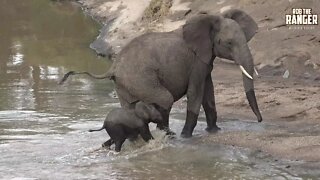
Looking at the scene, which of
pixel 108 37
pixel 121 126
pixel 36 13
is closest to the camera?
pixel 121 126

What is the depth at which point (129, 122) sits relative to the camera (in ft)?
37.1

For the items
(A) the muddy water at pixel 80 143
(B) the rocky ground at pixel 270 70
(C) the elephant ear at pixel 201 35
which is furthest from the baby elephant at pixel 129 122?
(C) the elephant ear at pixel 201 35

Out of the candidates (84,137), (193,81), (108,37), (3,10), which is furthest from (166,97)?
(3,10)

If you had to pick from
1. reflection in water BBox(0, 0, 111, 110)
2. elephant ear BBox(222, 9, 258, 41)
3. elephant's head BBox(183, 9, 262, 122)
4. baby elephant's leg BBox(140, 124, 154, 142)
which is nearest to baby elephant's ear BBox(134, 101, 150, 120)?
baby elephant's leg BBox(140, 124, 154, 142)

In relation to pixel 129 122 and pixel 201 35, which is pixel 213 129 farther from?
pixel 129 122

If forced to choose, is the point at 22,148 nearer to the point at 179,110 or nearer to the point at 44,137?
the point at 44,137

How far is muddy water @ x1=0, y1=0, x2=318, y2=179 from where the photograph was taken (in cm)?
1030

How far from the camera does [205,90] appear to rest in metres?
12.8

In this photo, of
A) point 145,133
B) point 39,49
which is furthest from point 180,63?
point 39,49

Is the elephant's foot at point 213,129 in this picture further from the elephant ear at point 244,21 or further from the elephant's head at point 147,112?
the elephant ear at point 244,21

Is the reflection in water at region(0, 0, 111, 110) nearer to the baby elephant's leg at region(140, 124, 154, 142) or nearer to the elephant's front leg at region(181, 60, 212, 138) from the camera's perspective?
the elephant's front leg at region(181, 60, 212, 138)

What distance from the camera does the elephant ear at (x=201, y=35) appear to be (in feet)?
40.0

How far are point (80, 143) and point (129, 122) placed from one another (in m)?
1.29

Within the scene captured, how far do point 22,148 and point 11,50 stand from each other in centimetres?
1569
